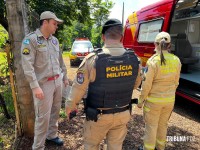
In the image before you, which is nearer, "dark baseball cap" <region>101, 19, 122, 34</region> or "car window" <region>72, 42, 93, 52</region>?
"dark baseball cap" <region>101, 19, 122, 34</region>

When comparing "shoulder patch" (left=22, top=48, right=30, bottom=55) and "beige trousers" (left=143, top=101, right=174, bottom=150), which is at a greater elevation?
"shoulder patch" (left=22, top=48, right=30, bottom=55)

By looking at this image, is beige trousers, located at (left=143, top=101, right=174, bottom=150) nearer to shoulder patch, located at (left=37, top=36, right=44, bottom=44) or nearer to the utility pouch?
the utility pouch

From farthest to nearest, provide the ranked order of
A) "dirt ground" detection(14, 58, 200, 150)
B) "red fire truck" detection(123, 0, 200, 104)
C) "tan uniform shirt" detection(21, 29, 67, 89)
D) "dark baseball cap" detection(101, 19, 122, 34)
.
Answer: "red fire truck" detection(123, 0, 200, 104) → "dirt ground" detection(14, 58, 200, 150) → "tan uniform shirt" detection(21, 29, 67, 89) → "dark baseball cap" detection(101, 19, 122, 34)

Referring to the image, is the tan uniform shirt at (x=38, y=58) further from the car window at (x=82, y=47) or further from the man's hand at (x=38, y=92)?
the car window at (x=82, y=47)

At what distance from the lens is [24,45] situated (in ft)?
8.91

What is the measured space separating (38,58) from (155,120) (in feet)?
5.91

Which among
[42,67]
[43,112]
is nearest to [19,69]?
[42,67]

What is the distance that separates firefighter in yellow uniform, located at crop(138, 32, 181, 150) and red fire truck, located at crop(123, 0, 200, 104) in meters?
2.28

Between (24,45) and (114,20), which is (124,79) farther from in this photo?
(24,45)

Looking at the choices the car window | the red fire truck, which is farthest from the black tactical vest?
the car window

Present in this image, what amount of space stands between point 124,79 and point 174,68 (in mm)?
1067

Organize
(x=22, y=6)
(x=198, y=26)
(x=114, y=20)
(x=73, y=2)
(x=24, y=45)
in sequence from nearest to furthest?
(x=114, y=20), (x=24, y=45), (x=22, y=6), (x=198, y=26), (x=73, y=2)

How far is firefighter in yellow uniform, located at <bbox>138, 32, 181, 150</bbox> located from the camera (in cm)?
281

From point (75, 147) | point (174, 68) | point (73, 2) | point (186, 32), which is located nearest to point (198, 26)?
point (186, 32)
